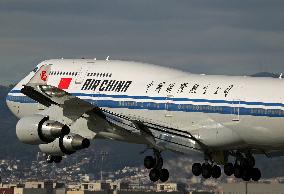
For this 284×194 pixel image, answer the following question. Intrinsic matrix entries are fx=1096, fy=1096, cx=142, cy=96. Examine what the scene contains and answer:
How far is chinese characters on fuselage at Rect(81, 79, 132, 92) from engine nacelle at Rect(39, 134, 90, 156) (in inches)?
179

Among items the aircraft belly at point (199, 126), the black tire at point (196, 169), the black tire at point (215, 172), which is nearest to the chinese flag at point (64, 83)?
the aircraft belly at point (199, 126)

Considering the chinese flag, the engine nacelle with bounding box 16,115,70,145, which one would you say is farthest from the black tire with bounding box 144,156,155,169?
the chinese flag

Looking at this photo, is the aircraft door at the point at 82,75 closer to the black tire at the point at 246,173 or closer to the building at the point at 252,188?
the black tire at the point at 246,173

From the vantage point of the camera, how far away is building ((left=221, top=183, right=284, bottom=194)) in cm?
16012

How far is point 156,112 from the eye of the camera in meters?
71.6

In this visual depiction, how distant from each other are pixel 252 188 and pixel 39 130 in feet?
314

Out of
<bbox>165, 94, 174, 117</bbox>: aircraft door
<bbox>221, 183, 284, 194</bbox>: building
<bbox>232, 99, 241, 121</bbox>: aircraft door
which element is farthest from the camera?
<bbox>221, 183, 284, 194</bbox>: building

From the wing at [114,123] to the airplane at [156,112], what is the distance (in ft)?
0.21

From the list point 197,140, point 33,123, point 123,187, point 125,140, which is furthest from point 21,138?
point 123,187

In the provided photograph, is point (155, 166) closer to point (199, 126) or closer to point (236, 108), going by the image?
point (199, 126)

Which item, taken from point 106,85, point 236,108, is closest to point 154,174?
point 106,85

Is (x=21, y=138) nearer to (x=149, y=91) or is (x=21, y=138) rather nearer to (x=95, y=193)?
(x=149, y=91)

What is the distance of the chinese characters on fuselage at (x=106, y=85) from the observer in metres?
74.0

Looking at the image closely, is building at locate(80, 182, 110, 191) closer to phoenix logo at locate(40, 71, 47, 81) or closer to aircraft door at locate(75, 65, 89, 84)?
phoenix logo at locate(40, 71, 47, 81)
